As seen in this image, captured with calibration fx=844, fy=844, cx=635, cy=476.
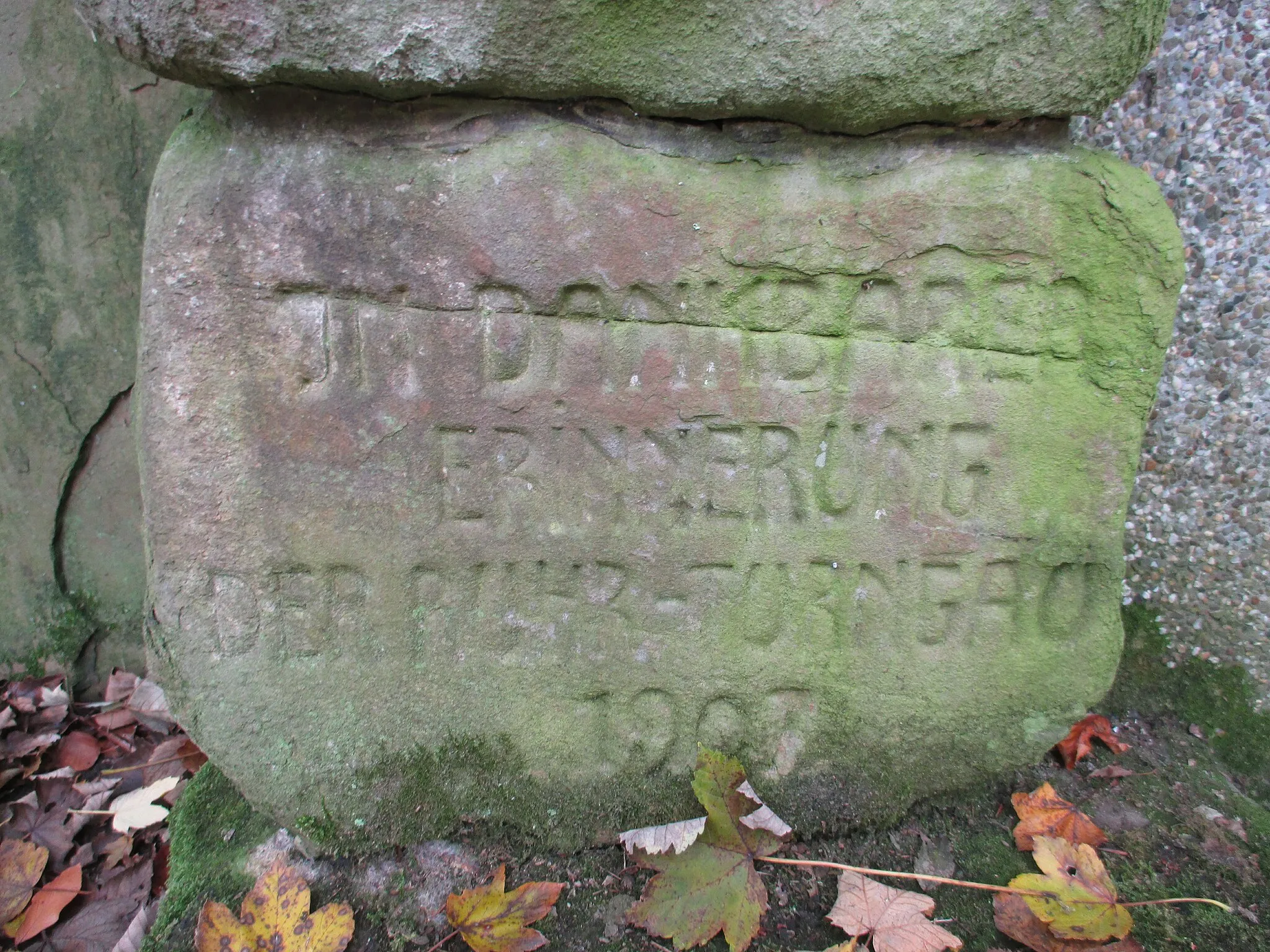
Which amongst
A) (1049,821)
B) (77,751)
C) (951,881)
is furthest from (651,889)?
(77,751)

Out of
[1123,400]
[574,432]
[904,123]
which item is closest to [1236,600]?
[1123,400]

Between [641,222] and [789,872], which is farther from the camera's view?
[789,872]

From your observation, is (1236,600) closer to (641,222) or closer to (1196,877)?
(1196,877)

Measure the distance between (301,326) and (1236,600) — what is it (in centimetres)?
203

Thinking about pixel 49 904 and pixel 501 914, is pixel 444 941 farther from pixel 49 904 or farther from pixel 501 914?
pixel 49 904

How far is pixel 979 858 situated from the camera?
1577mm

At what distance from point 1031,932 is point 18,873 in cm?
187

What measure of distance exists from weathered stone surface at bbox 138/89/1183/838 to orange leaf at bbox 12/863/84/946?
1.58 feet

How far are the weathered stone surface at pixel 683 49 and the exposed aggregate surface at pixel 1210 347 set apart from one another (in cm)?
70

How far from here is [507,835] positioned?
160cm

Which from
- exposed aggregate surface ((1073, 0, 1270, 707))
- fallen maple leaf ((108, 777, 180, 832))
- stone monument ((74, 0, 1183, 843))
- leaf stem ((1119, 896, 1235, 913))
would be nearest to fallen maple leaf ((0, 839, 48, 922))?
A: fallen maple leaf ((108, 777, 180, 832))

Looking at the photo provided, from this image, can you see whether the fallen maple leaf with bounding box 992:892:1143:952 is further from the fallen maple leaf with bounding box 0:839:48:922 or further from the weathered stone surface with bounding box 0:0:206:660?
the weathered stone surface with bounding box 0:0:206:660

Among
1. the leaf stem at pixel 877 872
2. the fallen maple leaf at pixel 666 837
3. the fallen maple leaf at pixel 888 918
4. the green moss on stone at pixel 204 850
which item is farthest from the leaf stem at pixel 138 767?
the fallen maple leaf at pixel 888 918

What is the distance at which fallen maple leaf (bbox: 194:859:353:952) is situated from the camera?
4.48ft
